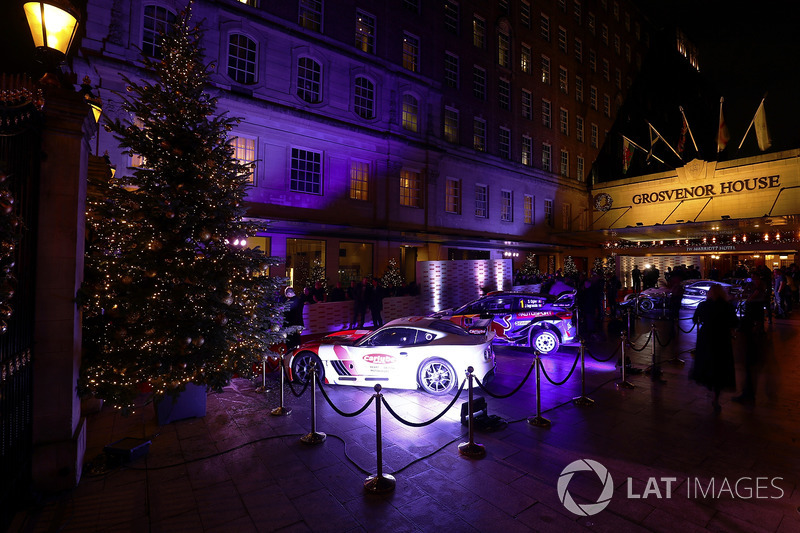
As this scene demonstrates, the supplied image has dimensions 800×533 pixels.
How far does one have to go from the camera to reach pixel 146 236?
6.00m

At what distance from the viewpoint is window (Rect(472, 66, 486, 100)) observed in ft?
87.4

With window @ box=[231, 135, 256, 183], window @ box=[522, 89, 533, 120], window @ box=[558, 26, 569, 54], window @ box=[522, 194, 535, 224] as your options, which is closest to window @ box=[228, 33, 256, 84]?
window @ box=[231, 135, 256, 183]

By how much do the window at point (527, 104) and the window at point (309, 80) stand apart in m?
17.5

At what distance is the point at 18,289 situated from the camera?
4113mm

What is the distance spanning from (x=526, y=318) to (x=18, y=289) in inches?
423

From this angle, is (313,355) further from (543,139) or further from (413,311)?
(543,139)

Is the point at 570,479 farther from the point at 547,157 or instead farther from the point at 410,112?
the point at 547,157

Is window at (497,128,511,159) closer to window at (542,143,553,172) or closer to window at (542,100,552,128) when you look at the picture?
window at (542,143,553,172)

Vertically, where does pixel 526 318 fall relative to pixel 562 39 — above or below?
below

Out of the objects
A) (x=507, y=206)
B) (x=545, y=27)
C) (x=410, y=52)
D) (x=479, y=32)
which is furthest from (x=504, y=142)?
(x=545, y=27)

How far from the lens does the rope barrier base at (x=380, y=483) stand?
4492 mm

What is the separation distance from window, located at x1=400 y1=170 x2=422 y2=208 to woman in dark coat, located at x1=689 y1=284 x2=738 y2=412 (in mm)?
16754

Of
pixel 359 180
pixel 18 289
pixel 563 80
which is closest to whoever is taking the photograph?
pixel 18 289

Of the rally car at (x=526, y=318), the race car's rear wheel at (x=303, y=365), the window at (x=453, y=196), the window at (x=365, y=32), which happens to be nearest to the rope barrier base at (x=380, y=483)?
the race car's rear wheel at (x=303, y=365)
